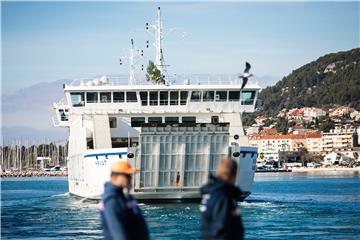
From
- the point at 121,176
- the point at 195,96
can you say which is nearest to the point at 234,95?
the point at 195,96

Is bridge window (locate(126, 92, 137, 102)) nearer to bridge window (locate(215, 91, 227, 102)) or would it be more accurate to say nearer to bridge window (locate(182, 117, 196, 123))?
bridge window (locate(182, 117, 196, 123))

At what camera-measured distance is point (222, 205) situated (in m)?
8.29

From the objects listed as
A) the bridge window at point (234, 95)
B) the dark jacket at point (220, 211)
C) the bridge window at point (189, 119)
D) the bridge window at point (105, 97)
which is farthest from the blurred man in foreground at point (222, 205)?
the bridge window at point (105, 97)

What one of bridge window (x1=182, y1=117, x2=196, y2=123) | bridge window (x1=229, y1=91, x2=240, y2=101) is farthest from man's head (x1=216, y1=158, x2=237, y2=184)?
bridge window (x1=229, y1=91, x2=240, y2=101)

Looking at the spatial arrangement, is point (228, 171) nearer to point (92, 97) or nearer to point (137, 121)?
point (137, 121)

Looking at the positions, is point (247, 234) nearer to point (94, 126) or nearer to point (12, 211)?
point (94, 126)

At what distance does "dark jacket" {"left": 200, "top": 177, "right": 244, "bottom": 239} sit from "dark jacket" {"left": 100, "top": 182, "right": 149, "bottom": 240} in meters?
0.67

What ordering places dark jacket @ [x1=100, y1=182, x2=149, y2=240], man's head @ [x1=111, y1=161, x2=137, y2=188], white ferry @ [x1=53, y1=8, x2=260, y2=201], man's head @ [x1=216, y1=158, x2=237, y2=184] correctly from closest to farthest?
man's head @ [x1=216, y1=158, x2=237, y2=184] → dark jacket @ [x1=100, y1=182, x2=149, y2=240] → man's head @ [x1=111, y1=161, x2=137, y2=188] → white ferry @ [x1=53, y1=8, x2=260, y2=201]

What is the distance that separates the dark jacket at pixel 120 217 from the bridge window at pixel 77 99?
2970 cm

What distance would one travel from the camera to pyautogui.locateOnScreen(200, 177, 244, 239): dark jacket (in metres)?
8.28

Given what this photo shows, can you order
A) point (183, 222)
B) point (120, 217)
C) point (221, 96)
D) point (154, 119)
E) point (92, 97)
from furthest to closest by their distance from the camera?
point (92, 97) < point (221, 96) < point (154, 119) < point (183, 222) < point (120, 217)

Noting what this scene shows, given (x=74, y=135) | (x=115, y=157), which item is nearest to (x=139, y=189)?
(x=115, y=157)

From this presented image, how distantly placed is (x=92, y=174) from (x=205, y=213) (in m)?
26.6

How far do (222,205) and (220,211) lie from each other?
6 centimetres
